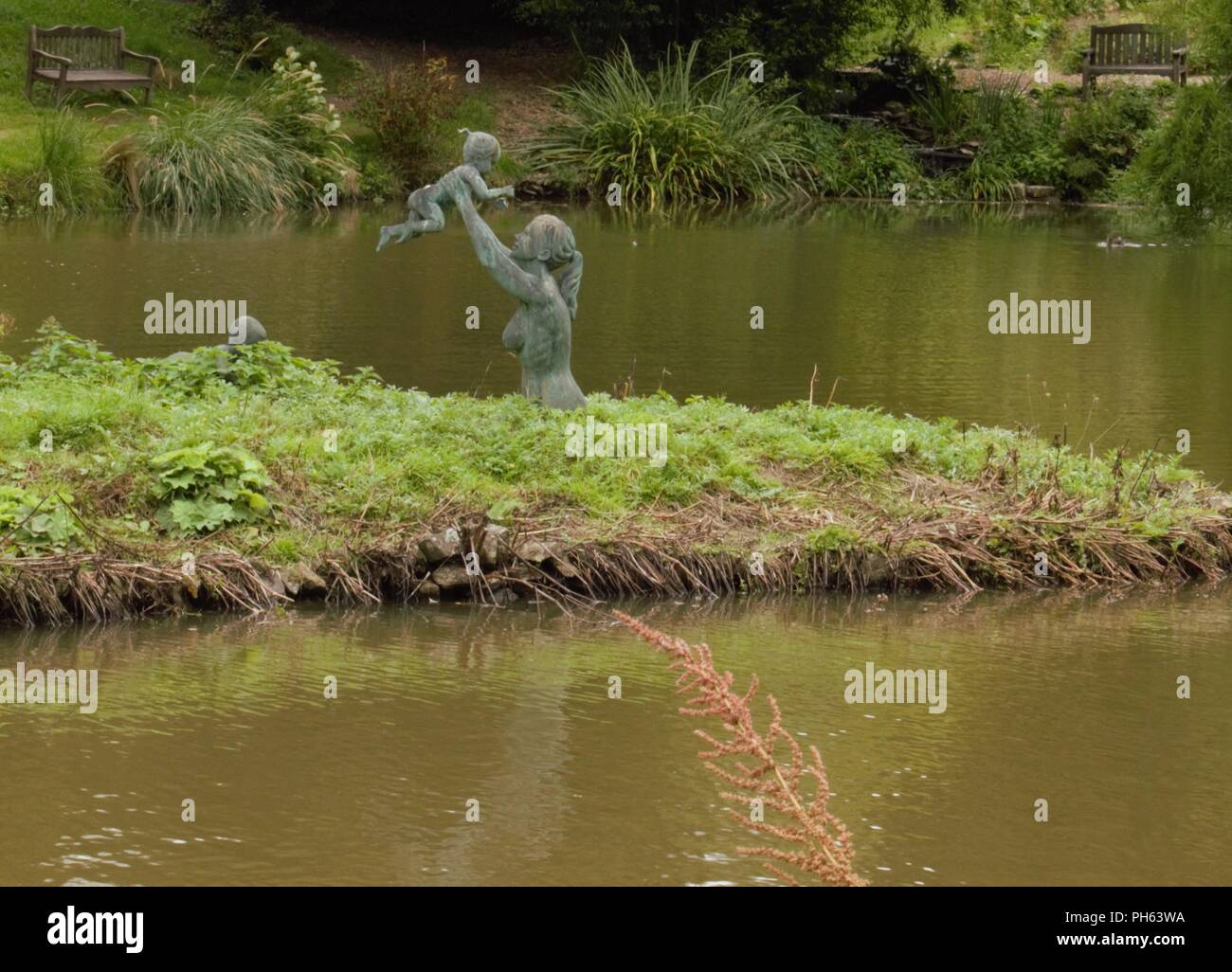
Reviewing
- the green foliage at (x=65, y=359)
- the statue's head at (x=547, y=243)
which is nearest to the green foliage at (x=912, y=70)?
the statue's head at (x=547, y=243)

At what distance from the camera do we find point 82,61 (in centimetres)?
3006

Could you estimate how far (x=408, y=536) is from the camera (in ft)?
33.7

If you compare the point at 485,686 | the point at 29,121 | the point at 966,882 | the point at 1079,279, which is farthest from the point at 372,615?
the point at 29,121

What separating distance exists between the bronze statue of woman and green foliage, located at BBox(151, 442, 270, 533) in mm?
2319

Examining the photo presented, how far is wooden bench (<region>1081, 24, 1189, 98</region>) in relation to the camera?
36125 mm

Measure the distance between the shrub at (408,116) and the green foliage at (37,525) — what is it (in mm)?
20614

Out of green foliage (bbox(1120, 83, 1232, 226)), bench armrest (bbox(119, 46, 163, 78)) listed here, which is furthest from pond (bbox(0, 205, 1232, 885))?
bench armrest (bbox(119, 46, 163, 78))

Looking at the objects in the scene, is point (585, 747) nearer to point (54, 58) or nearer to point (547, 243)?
point (547, 243)

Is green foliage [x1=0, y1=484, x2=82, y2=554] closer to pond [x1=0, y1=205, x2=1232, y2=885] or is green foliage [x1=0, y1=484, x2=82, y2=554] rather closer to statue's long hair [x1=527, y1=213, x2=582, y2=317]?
pond [x1=0, y1=205, x2=1232, y2=885]

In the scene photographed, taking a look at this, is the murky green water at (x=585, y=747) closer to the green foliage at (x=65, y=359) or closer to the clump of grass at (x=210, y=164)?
the green foliage at (x=65, y=359)

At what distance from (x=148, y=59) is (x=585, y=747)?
24.0 m

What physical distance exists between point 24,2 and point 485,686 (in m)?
27.0

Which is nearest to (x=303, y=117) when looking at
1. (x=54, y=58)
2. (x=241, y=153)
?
(x=241, y=153)

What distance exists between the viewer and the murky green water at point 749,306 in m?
16.1
